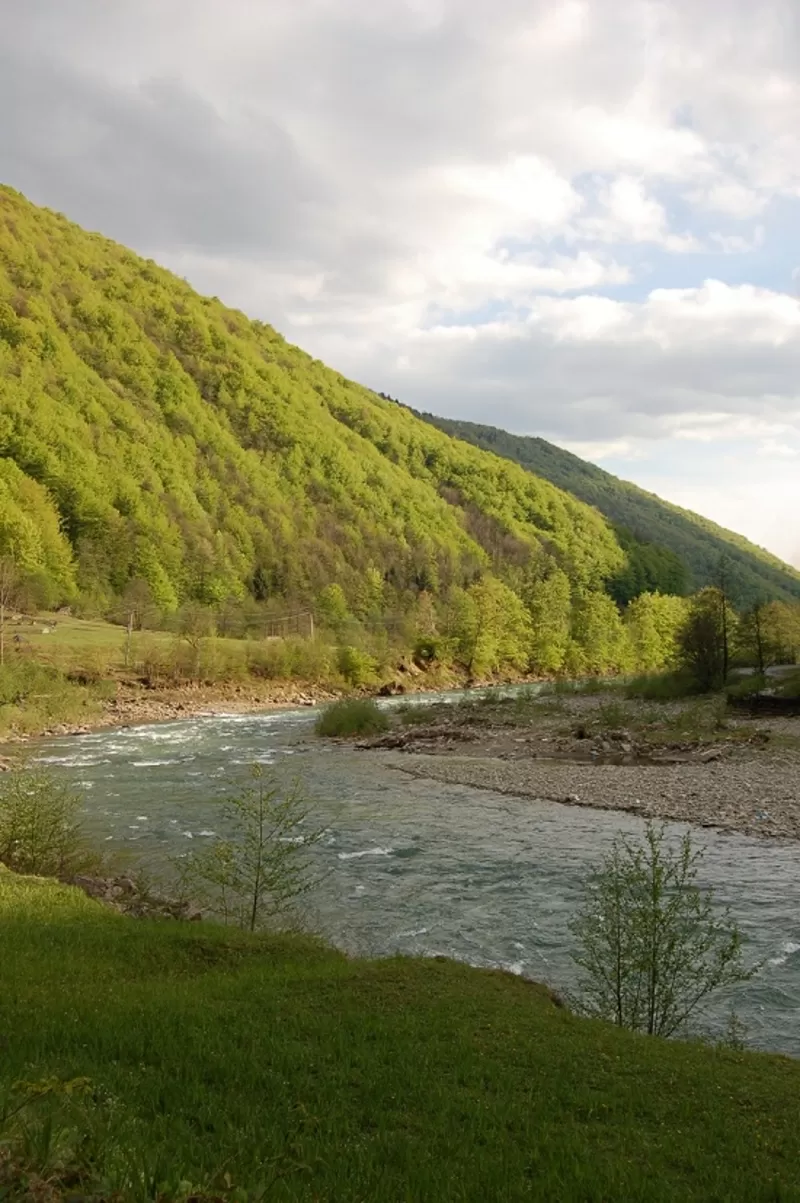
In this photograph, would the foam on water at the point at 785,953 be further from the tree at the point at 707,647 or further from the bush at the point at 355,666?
the bush at the point at 355,666

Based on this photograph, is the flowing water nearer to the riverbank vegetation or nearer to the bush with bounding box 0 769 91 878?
the bush with bounding box 0 769 91 878

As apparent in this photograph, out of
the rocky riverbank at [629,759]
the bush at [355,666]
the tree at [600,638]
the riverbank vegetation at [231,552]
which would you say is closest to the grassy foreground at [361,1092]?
the rocky riverbank at [629,759]

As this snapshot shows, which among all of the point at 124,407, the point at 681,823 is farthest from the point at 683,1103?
the point at 124,407

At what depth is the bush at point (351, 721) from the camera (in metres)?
51.9

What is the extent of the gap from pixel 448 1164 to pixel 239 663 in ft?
255

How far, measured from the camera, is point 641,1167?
5.87 metres

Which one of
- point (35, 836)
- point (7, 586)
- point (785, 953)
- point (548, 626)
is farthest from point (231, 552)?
point (785, 953)

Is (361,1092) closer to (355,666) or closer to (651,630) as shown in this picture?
(355,666)

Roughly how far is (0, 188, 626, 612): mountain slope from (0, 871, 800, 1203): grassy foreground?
91219 millimetres

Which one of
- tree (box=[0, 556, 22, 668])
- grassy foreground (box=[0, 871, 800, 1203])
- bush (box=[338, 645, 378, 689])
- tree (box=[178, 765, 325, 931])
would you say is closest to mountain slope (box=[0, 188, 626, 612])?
tree (box=[0, 556, 22, 668])

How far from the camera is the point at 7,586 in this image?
76250mm

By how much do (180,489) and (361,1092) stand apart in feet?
Answer: 470

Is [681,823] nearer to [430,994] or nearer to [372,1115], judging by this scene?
[430,994]

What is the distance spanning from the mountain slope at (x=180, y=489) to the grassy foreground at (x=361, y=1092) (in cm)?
9122
